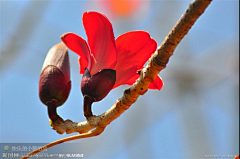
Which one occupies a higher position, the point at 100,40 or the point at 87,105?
the point at 100,40

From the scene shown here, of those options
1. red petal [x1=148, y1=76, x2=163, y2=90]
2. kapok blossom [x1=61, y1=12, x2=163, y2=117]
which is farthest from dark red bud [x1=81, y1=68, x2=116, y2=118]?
red petal [x1=148, y1=76, x2=163, y2=90]

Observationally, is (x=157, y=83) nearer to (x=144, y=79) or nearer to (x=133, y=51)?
(x=133, y=51)

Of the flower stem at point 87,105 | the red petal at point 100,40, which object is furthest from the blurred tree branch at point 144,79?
the red petal at point 100,40

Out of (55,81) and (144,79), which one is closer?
(144,79)

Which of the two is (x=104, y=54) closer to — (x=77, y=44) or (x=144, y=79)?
(x=77, y=44)

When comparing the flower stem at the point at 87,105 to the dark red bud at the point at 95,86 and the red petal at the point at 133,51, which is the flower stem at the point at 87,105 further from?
the red petal at the point at 133,51

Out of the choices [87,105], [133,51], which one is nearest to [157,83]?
[133,51]
